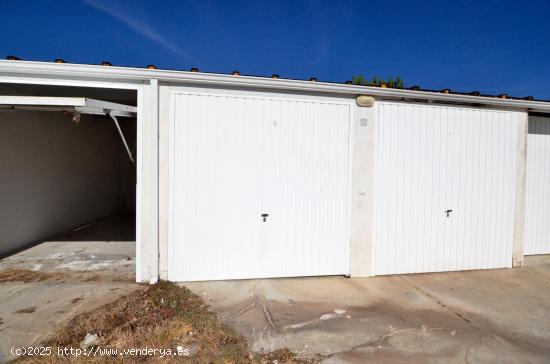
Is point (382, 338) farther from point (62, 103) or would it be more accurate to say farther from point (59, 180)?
point (59, 180)

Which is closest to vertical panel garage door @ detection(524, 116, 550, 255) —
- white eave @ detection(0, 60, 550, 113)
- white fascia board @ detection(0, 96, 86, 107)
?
white eave @ detection(0, 60, 550, 113)

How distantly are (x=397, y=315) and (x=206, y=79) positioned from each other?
12.5ft

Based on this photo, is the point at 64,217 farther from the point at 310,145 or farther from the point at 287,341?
the point at 287,341

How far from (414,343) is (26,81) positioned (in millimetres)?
5501

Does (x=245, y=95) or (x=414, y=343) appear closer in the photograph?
(x=414, y=343)

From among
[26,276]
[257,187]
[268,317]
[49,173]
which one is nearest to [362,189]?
[257,187]

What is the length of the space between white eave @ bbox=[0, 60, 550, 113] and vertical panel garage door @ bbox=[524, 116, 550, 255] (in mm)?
1098

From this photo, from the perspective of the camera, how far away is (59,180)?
7.29 m

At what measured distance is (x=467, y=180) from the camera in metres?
5.25

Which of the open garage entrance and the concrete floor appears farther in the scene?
the open garage entrance

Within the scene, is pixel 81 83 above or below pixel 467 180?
above

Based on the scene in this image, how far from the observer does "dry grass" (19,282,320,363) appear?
277 cm

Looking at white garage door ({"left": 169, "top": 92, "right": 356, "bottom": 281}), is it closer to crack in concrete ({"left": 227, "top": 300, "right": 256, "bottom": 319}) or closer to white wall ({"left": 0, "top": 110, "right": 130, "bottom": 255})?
crack in concrete ({"left": 227, "top": 300, "right": 256, "bottom": 319})

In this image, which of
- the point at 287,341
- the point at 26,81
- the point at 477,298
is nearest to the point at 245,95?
the point at 26,81
